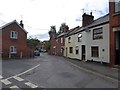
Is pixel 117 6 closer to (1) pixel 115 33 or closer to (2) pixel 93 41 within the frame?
(1) pixel 115 33

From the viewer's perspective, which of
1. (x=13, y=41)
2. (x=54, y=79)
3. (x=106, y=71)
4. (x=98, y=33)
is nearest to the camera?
(x=54, y=79)

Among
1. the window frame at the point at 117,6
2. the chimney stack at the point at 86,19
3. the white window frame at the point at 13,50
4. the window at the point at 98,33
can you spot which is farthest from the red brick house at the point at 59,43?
the window frame at the point at 117,6

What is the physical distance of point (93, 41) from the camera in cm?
2988

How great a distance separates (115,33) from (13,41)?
1049 inches

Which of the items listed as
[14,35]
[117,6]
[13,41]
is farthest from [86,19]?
[13,41]

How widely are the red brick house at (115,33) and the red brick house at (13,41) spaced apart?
24.5 metres

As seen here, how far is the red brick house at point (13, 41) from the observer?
42062 mm

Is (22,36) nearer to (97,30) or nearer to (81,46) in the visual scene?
(81,46)

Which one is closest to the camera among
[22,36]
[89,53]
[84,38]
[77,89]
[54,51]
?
[77,89]

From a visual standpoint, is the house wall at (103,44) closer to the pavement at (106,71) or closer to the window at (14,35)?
the pavement at (106,71)

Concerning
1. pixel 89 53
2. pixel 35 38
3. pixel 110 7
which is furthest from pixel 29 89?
pixel 35 38

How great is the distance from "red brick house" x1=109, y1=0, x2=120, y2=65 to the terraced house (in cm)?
305

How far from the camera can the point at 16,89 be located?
35.5ft

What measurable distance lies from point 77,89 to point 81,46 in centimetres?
2597
